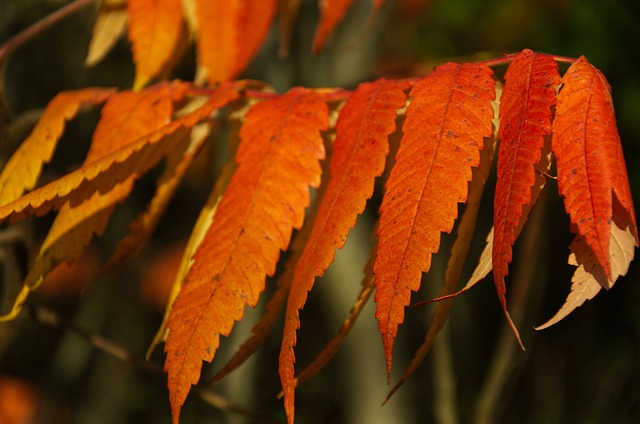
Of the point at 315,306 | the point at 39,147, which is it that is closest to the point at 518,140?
the point at 39,147

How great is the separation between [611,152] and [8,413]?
257 centimetres

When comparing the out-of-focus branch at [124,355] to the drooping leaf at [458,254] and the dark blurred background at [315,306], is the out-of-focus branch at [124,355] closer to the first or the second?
the drooping leaf at [458,254]

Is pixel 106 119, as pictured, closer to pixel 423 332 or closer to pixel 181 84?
pixel 181 84

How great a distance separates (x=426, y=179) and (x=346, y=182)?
6 cm

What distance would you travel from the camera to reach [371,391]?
1153 mm

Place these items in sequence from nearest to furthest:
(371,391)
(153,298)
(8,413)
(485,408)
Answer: (371,391) → (485,408) → (8,413) → (153,298)

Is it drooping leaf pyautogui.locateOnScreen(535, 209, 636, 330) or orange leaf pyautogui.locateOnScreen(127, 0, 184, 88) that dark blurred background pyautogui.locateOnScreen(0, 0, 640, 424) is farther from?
drooping leaf pyautogui.locateOnScreen(535, 209, 636, 330)

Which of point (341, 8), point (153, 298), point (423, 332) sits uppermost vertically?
point (341, 8)

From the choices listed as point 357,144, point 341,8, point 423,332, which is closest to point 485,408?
point 423,332

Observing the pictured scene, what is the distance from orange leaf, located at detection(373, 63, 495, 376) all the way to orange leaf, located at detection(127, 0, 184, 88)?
1.08ft

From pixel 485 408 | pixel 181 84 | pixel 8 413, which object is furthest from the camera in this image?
pixel 8 413

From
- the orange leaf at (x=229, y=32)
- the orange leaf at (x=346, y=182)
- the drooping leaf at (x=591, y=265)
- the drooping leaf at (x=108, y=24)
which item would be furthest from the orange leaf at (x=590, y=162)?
the drooping leaf at (x=108, y=24)

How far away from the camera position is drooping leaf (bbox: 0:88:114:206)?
63cm

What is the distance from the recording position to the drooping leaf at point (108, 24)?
837 millimetres
